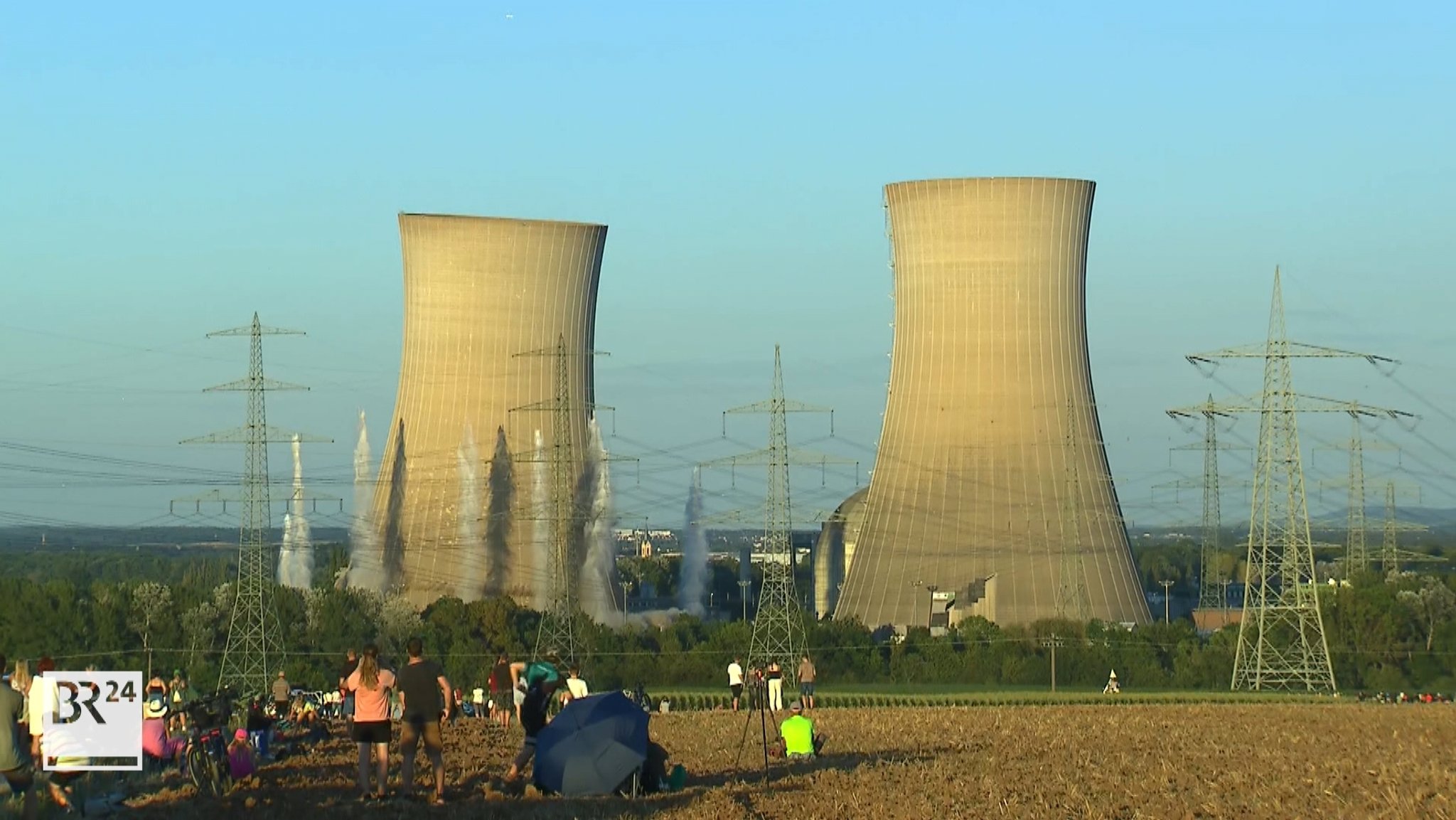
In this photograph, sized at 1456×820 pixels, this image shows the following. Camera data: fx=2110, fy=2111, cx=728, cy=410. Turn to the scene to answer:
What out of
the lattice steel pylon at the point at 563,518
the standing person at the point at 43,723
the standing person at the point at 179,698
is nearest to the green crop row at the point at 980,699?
the lattice steel pylon at the point at 563,518

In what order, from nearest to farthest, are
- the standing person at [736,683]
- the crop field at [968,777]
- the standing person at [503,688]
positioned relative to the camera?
the crop field at [968,777] < the standing person at [503,688] < the standing person at [736,683]

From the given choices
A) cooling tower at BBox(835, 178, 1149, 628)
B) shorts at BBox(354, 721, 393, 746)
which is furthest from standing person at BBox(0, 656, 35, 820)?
cooling tower at BBox(835, 178, 1149, 628)

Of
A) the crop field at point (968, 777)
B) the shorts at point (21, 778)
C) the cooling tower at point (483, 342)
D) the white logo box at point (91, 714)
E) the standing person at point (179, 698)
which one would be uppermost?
the cooling tower at point (483, 342)

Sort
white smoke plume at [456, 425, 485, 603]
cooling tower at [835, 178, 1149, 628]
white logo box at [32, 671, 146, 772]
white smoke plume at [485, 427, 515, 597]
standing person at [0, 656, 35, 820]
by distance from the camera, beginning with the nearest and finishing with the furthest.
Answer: standing person at [0, 656, 35, 820] → white logo box at [32, 671, 146, 772] → cooling tower at [835, 178, 1149, 628] → white smoke plume at [456, 425, 485, 603] → white smoke plume at [485, 427, 515, 597]

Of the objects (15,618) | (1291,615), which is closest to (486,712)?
(1291,615)

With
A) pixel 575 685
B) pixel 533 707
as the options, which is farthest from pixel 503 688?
pixel 533 707

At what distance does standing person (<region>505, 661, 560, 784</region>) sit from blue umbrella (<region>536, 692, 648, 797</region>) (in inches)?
7.7

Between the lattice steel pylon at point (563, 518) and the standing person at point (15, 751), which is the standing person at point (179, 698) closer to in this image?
the standing person at point (15, 751)

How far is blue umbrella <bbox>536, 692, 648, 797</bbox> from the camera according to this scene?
39.2 ft

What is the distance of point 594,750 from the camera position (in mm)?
11961

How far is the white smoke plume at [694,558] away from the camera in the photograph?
7088 centimetres

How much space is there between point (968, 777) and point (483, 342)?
32.8 metres

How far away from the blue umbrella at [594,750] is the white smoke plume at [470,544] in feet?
118

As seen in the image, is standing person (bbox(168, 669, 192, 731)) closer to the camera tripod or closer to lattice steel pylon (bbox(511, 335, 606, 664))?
the camera tripod
